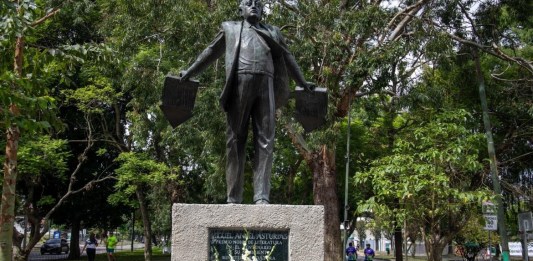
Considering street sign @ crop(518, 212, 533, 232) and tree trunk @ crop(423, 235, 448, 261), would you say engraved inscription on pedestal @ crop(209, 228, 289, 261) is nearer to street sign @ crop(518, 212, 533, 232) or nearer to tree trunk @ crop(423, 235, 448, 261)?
tree trunk @ crop(423, 235, 448, 261)

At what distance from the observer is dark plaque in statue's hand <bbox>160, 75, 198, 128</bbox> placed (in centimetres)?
585

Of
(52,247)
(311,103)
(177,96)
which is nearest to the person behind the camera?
(177,96)

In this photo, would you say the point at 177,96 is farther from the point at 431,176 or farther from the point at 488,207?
the point at 488,207

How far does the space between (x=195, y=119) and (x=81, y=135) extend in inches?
434

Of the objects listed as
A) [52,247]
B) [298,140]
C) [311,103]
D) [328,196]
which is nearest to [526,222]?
[328,196]

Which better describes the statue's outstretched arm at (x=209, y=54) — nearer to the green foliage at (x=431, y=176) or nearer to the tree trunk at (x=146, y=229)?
the green foliage at (x=431, y=176)

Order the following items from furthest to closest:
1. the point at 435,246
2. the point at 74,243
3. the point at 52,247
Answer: the point at 52,247
the point at 74,243
the point at 435,246

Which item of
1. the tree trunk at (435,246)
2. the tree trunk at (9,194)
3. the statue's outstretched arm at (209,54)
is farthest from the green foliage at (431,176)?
the statue's outstretched arm at (209,54)

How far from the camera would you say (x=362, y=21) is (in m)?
14.5

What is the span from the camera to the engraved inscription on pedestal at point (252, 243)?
5.34 metres

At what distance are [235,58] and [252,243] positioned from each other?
1.76m

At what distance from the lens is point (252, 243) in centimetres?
533

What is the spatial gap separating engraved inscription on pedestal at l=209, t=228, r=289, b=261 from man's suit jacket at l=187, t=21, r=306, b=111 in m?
1.30

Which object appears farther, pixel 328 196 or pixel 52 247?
pixel 52 247
